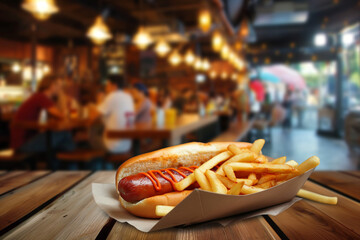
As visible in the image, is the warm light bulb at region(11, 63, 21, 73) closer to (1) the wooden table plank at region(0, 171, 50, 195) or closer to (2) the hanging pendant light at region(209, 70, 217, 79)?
(2) the hanging pendant light at region(209, 70, 217, 79)

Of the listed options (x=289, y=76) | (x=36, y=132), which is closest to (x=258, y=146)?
(x=36, y=132)

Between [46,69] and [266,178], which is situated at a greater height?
[46,69]

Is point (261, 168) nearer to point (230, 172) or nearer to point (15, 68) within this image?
point (230, 172)

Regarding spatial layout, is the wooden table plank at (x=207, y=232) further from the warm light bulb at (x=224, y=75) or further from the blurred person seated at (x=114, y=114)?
the warm light bulb at (x=224, y=75)

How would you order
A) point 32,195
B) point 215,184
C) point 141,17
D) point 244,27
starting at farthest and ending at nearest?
point 141,17 < point 244,27 < point 32,195 < point 215,184

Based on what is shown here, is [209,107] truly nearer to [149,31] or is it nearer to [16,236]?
[149,31]

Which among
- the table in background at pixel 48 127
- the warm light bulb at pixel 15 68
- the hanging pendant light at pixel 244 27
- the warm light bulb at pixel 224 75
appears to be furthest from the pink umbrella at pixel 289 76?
the table in background at pixel 48 127
